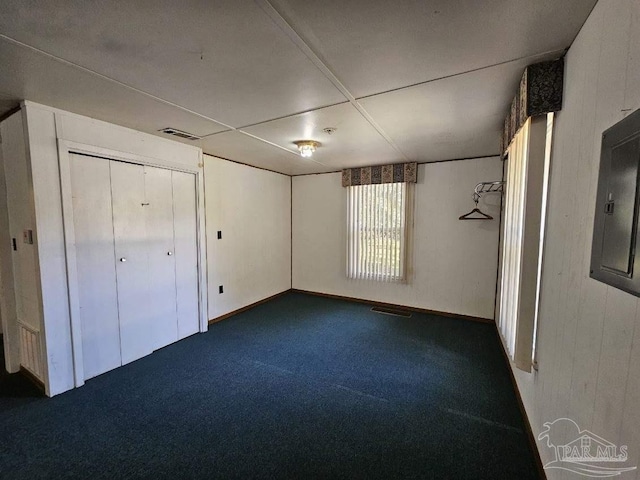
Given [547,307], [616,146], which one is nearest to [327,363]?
[547,307]

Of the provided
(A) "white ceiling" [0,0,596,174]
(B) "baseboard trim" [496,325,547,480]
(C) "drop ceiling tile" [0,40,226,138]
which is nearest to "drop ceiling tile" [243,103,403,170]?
(A) "white ceiling" [0,0,596,174]

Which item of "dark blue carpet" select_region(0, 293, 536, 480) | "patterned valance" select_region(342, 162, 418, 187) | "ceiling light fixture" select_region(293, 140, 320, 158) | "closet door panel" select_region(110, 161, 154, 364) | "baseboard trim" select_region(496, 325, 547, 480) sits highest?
"ceiling light fixture" select_region(293, 140, 320, 158)

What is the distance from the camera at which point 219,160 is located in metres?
3.80

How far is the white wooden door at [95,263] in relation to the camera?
7.84 ft

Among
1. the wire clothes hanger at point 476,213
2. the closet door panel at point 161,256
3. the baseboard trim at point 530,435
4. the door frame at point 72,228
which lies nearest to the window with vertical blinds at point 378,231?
the wire clothes hanger at point 476,213

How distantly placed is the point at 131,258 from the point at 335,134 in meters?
2.46

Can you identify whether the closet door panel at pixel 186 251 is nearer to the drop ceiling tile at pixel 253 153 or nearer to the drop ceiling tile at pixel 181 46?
the drop ceiling tile at pixel 253 153

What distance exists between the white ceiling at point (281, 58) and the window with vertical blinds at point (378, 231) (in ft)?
5.99

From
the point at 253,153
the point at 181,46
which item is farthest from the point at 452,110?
the point at 253,153

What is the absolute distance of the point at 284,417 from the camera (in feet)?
6.56

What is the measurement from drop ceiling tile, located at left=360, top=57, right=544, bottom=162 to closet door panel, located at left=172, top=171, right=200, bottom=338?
2347 mm

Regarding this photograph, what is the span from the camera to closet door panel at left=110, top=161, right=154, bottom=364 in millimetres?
2666

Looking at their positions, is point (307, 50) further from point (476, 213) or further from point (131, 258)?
point (476, 213)

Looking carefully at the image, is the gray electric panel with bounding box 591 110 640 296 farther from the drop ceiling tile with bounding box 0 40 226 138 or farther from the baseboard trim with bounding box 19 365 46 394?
the baseboard trim with bounding box 19 365 46 394
